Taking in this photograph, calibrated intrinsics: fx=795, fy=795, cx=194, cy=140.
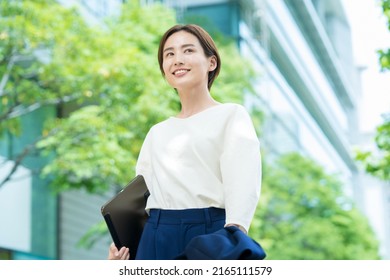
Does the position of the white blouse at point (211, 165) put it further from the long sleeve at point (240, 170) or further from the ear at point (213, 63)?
the ear at point (213, 63)

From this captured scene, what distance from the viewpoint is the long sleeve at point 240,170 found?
1931 mm

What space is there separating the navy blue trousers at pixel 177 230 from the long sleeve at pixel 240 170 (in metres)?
0.06

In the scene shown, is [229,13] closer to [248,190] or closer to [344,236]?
[344,236]

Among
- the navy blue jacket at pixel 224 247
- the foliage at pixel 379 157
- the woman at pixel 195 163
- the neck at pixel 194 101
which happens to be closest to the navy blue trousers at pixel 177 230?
the woman at pixel 195 163

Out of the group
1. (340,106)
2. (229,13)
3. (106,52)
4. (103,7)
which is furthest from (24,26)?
(340,106)

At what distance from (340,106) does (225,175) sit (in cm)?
5685

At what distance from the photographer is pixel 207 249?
1779 mm

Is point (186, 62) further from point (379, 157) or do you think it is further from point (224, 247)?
point (379, 157)

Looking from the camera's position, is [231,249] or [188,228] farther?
[188,228]

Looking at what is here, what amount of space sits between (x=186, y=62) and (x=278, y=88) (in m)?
30.0

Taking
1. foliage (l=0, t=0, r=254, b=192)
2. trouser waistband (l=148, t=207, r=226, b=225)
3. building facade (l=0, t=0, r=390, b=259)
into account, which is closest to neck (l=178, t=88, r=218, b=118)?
trouser waistband (l=148, t=207, r=226, b=225)

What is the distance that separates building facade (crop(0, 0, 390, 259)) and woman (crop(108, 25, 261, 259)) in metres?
12.7

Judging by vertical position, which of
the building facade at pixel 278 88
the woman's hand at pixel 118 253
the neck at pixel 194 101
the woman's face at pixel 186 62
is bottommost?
the woman's hand at pixel 118 253

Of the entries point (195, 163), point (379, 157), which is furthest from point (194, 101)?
point (379, 157)
